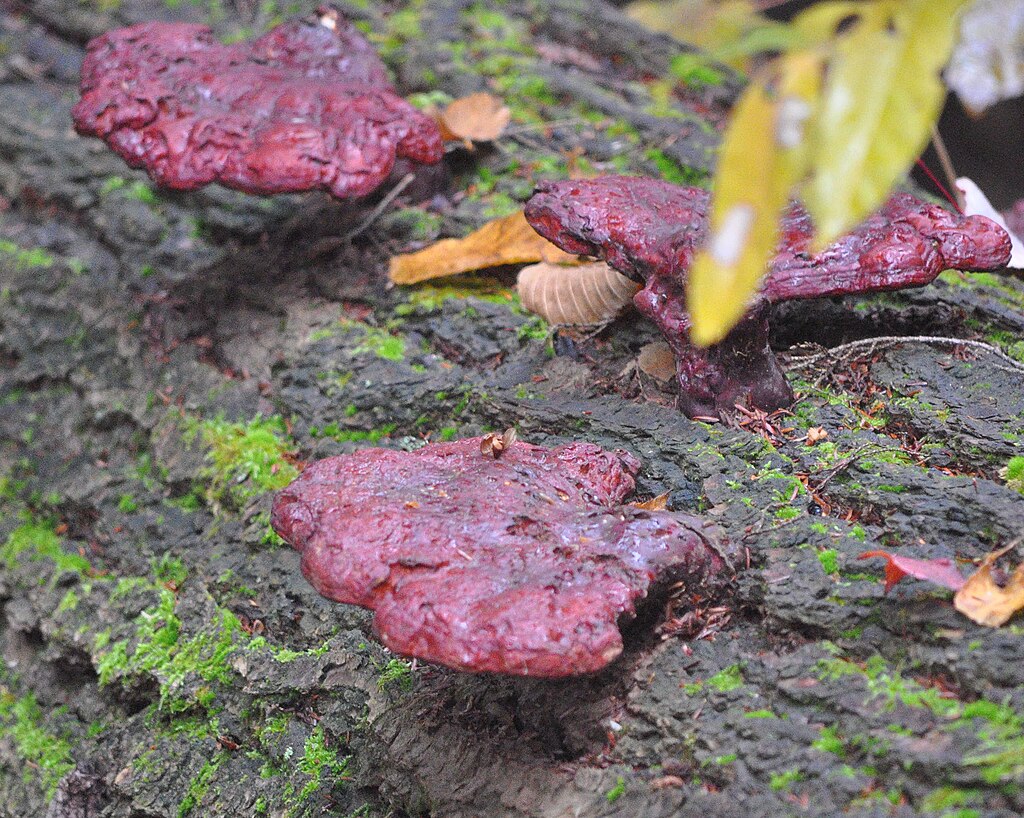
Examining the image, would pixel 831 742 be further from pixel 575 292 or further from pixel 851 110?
pixel 575 292

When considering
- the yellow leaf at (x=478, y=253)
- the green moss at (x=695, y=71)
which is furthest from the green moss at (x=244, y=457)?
the green moss at (x=695, y=71)

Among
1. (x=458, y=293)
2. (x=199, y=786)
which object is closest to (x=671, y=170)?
(x=458, y=293)

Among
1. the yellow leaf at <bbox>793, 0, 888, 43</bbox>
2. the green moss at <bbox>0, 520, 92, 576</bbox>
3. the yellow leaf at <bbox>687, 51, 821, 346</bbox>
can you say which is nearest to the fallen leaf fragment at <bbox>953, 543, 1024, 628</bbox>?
the yellow leaf at <bbox>687, 51, 821, 346</bbox>

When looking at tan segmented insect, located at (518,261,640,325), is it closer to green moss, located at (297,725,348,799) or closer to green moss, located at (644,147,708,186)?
green moss, located at (644,147,708,186)

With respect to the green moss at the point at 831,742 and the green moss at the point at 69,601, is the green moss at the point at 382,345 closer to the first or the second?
the green moss at the point at 69,601

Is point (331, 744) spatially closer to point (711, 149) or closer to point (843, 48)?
point (843, 48)

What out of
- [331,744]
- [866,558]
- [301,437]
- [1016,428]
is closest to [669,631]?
[866,558]
